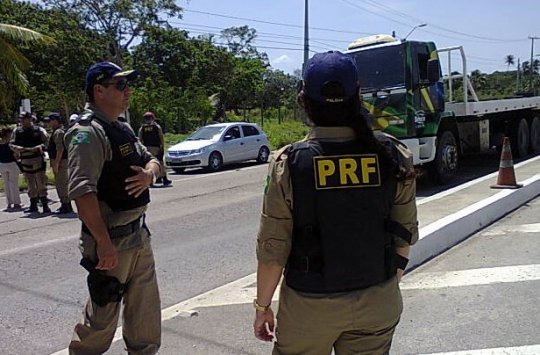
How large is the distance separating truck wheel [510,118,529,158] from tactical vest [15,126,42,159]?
11545 mm

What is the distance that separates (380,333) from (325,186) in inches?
24.9

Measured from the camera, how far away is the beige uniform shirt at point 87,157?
2.88m

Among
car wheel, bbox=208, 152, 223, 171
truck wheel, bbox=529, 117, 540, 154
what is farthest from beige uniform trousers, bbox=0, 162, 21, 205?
truck wheel, bbox=529, 117, 540, 154

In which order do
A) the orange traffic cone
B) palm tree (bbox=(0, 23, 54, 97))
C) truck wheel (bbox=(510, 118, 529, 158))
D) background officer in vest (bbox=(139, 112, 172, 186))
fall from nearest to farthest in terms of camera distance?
1. the orange traffic cone
2. background officer in vest (bbox=(139, 112, 172, 186))
3. truck wheel (bbox=(510, 118, 529, 158))
4. palm tree (bbox=(0, 23, 54, 97))

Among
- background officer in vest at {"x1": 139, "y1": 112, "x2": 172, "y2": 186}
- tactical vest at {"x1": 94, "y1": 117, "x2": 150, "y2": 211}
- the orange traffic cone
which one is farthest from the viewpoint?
background officer in vest at {"x1": 139, "y1": 112, "x2": 172, "y2": 186}

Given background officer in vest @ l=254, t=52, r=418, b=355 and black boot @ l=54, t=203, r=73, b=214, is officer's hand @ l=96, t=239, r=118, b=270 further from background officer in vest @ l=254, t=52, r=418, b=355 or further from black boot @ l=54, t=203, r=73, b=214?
black boot @ l=54, t=203, r=73, b=214

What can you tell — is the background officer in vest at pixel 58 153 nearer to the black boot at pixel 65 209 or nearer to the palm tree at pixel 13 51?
the black boot at pixel 65 209

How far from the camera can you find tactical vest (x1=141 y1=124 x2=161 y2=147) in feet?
44.6

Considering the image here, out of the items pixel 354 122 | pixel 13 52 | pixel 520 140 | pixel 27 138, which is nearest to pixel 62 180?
pixel 27 138

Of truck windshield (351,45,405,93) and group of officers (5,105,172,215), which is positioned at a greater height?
truck windshield (351,45,405,93)

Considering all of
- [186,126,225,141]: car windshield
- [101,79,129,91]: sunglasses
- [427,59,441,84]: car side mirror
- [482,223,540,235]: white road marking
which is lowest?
[482,223,540,235]: white road marking

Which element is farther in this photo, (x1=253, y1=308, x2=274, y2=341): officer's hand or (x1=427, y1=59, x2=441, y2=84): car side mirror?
(x1=427, y1=59, x2=441, y2=84): car side mirror

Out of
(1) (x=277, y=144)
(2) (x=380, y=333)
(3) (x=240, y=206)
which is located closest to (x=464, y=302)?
(2) (x=380, y=333)

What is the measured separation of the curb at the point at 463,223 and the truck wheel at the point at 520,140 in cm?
659
